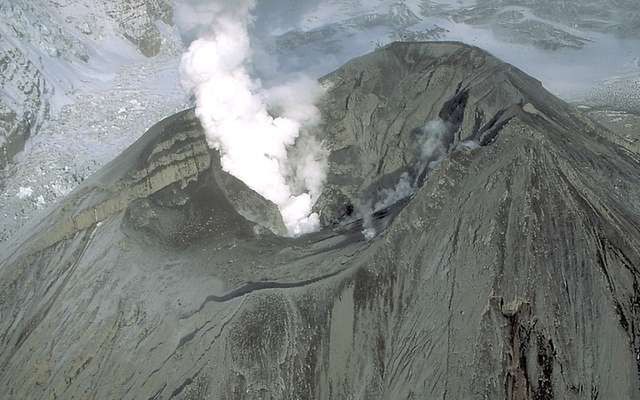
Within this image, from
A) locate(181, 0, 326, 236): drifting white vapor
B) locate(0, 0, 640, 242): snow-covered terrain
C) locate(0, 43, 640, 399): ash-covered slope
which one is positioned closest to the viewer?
locate(0, 43, 640, 399): ash-covered slope

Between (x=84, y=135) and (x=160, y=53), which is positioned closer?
(x=84, y=135)

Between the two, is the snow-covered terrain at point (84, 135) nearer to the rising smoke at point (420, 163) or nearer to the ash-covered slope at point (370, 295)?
the ash-covered slope at point (370, 295)

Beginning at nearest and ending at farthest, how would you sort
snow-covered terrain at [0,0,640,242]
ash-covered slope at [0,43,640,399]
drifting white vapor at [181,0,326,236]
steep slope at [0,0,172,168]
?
1. ash-covered slope at [0,43,640,399]
2. drifting white vapor at [181,0,326,236]
3. snow-covered terrain at [0,0,640,242]
4. steep slope at [0,0,172,168]

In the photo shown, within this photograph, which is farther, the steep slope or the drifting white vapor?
the steep slope

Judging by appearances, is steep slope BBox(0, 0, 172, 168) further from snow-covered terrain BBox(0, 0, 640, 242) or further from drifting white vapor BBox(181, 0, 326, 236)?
drifting white vapor BBox(181, 0, 326, 236)

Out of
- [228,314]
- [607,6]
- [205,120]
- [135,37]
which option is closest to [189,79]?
[205,120]

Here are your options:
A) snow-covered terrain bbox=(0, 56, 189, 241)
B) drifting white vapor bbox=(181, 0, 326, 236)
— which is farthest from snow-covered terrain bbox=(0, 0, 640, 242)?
drifting white vapor bbox=(181, 0, 326, 236)

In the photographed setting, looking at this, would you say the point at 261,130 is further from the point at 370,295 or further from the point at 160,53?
the point at 160,53

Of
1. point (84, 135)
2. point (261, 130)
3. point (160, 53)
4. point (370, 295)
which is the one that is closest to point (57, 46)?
point (160, 53)

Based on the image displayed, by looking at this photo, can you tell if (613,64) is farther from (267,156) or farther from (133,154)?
(133,154)

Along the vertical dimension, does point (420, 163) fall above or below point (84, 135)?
below
